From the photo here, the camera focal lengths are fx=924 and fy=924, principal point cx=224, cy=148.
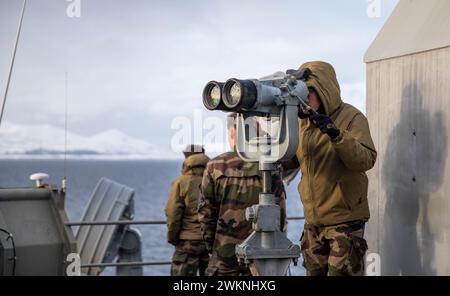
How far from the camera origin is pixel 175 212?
27.7 ft

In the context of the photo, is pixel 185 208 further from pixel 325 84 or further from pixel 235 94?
pixel 235 94

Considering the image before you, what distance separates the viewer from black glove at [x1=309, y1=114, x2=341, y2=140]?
502cm

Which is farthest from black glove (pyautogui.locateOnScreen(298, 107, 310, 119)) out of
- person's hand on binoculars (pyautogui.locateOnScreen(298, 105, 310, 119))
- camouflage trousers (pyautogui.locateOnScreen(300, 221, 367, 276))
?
camouflage trousers (pyautogui.locateOnScreen(300, 221, 367, 276))

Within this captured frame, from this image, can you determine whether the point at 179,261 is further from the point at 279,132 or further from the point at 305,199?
the point at 279,132

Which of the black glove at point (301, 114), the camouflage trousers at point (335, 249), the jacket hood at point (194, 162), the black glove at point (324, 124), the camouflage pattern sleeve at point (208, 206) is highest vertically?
the black glove at point (301, 114)

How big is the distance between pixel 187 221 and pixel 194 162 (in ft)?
1.83

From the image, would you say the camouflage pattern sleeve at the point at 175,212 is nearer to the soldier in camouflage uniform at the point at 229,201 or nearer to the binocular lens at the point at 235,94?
the soldier in camouflage uniform at the point at 229,201

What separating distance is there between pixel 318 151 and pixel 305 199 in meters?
0.33

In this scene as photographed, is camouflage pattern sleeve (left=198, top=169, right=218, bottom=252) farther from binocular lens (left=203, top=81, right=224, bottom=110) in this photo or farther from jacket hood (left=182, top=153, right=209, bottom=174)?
jacket hood (left=182, top=153, right=209, bottom=174)

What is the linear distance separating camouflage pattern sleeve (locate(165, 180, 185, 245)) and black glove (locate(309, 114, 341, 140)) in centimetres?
353

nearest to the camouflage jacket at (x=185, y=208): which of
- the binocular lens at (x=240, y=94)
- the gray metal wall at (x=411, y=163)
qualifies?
the gray metal wall at (x=411, y=163)

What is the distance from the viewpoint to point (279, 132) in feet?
15.9

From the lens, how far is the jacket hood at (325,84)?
5.51 m
